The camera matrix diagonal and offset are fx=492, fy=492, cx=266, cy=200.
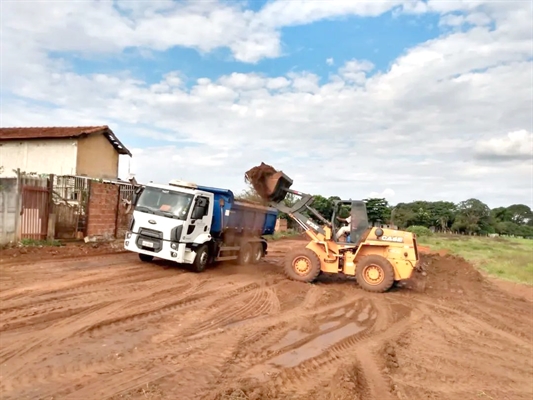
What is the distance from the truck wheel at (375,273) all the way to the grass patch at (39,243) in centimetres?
993

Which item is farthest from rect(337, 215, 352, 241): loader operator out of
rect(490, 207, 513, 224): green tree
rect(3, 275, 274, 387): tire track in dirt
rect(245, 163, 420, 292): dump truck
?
rect(490, 207, 513, 224): green tree

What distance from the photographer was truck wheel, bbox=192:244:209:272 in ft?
44.9

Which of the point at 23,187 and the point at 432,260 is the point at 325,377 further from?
the point at 432,260

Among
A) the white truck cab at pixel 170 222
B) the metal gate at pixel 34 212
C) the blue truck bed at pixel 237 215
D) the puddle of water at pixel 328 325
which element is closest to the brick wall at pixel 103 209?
the metal gate at pixel 34 212

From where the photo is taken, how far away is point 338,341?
796 cm

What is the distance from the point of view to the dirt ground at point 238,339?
17.8 ft

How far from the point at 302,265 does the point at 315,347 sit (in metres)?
6.55

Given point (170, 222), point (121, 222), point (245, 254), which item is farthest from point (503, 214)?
point (170, 222)

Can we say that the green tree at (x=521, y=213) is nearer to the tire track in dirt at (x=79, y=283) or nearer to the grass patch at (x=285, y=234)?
the grass patch at (x=285, y=234)

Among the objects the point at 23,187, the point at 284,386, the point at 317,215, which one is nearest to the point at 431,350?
the point at 284,386

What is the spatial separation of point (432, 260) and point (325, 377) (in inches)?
743

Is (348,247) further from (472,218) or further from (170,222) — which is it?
(472,218)

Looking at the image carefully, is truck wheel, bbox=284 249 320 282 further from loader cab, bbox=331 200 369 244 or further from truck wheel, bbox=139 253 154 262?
truck wheel, bbox=139 253 154 262

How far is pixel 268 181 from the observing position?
14.7 metres
